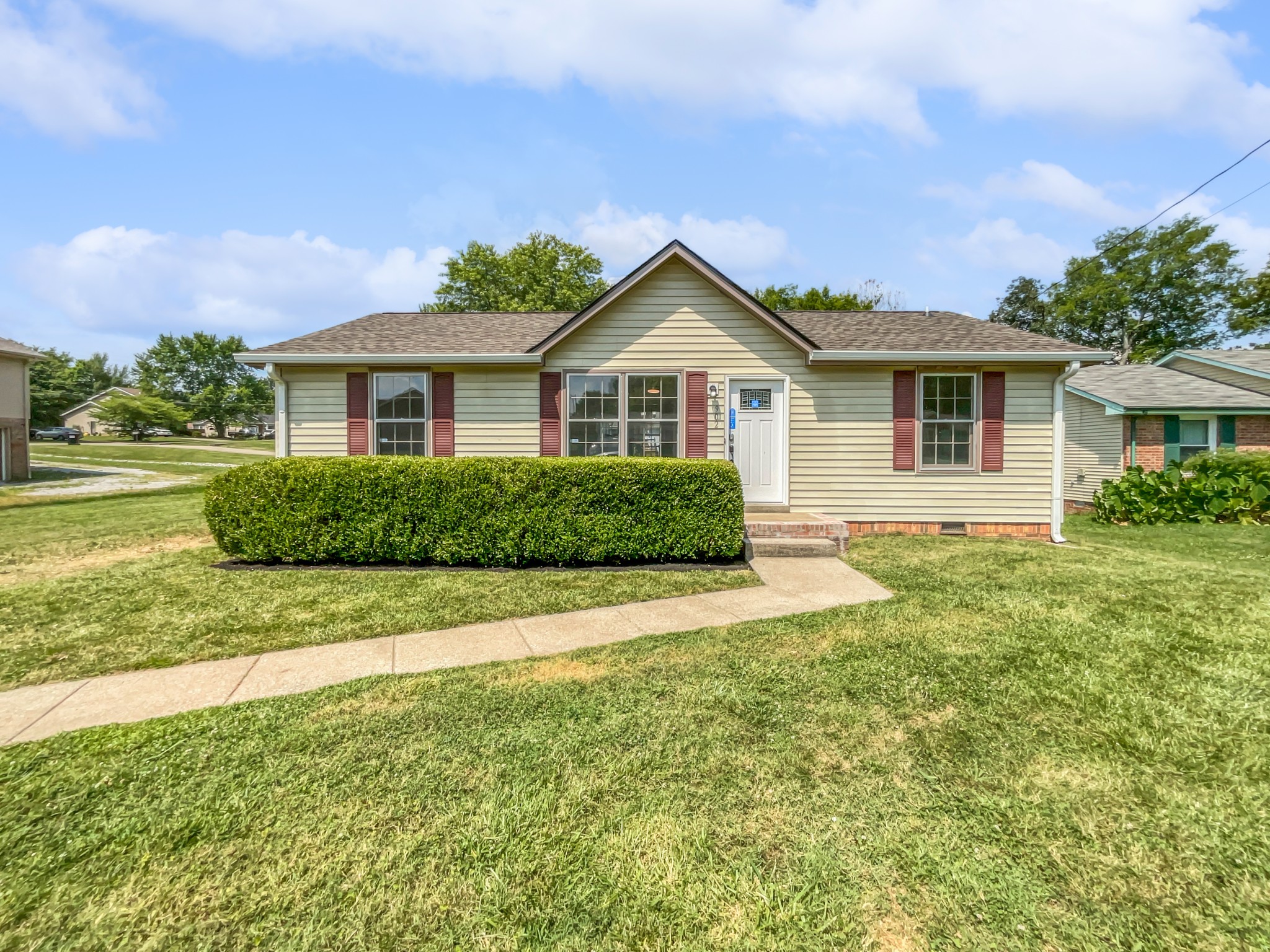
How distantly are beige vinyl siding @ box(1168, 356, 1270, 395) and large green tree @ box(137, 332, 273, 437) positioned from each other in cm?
7601

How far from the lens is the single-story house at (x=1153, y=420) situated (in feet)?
45.5

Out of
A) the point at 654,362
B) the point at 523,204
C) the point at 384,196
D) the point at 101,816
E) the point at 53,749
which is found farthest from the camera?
the point at 523,204

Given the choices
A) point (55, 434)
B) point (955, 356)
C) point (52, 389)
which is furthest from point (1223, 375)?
point (55, 434)

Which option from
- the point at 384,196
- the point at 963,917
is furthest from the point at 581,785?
the point at 384,196

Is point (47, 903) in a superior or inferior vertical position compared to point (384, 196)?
inferior

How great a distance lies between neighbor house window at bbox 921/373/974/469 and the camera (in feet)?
30.5

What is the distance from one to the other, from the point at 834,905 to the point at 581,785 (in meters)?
1.12

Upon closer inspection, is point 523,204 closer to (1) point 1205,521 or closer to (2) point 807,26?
(2) point 807,26

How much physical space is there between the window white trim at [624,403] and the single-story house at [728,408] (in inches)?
0.9

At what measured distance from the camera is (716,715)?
3197 millimetres

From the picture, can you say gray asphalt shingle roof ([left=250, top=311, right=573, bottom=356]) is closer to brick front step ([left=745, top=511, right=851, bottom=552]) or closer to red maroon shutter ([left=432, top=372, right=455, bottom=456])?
red maroon shutter ([left=432, top=372, right=455, bottom=456])

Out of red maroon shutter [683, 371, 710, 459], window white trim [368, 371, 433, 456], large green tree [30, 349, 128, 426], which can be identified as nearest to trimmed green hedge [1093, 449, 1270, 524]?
red maroon shutter [683, 371, 710, 459]

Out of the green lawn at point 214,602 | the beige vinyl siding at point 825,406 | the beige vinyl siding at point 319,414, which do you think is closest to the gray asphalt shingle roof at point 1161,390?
the beige vinyl siding at point 825,406

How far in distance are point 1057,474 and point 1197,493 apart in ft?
16.6
